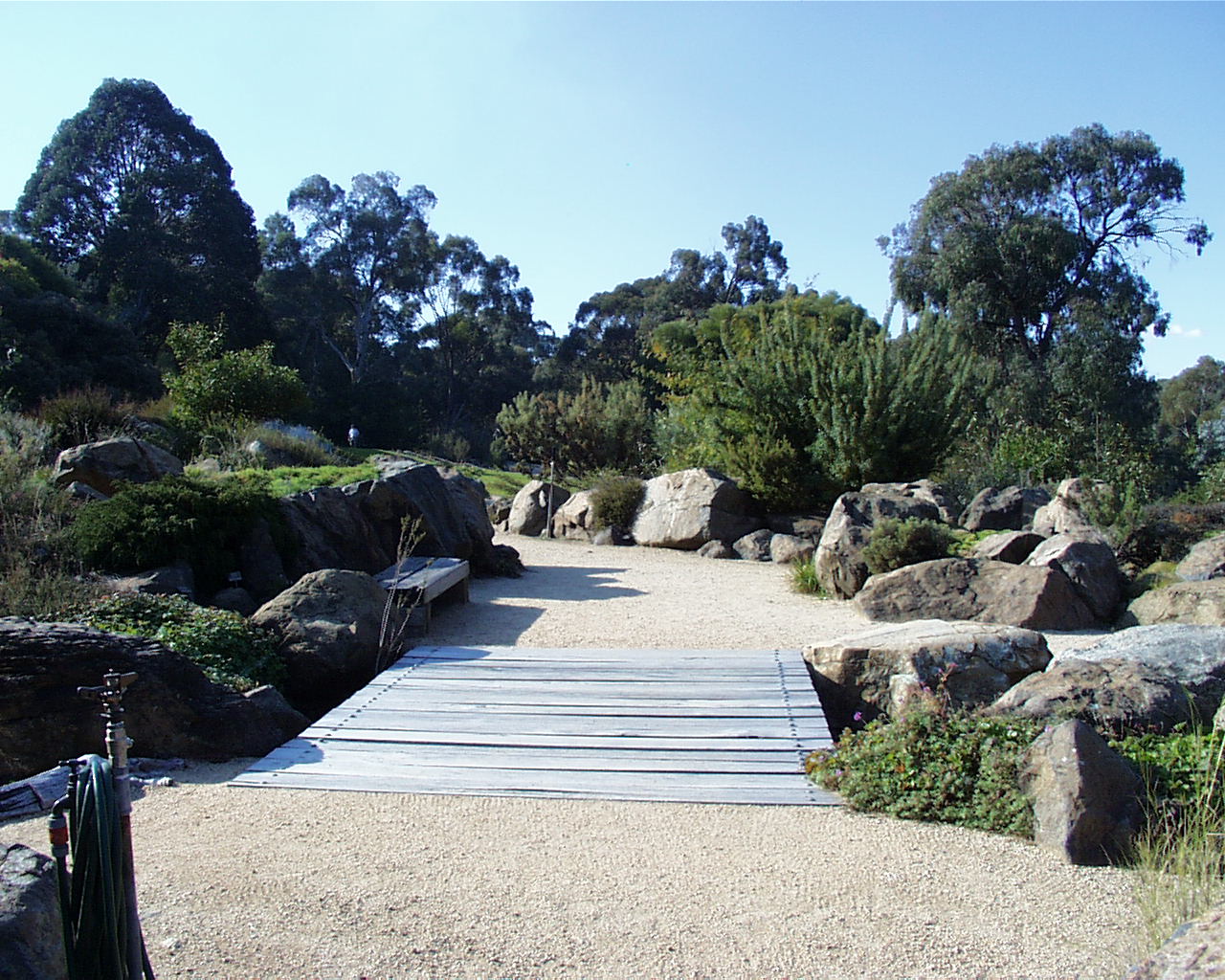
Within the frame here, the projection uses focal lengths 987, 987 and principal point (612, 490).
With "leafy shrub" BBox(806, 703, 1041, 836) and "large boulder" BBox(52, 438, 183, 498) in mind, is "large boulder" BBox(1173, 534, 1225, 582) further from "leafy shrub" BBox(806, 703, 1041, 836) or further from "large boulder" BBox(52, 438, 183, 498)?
"large boulder" BBox(52, 438, 183, 498)

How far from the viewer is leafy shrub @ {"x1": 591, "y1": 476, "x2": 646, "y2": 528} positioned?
49.5 ft

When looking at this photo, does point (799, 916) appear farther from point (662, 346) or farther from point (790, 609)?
point (662, 346)

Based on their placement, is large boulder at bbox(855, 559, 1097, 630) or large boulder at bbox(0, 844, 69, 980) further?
large boulder at bbox(855, 559, 1097, 630)

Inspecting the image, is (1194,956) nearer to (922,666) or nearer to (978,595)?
(922,666)

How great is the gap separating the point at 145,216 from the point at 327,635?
32.1 metres

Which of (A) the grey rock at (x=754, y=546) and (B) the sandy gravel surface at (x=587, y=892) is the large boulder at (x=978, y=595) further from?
(A) the grey rock at (x=754, y=546)

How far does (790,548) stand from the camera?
1284 centimetres

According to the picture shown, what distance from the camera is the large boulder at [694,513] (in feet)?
46.0

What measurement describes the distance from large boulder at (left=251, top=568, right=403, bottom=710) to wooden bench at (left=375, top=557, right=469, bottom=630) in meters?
0.62

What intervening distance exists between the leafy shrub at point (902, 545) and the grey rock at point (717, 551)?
12.7 ft

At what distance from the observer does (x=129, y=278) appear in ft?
106

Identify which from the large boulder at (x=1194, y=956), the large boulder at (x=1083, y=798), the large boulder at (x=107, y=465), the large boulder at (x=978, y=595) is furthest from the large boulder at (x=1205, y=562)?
the large boulder at (x=107, y=465)

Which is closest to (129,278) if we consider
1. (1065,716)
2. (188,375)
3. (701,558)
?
(188,375)

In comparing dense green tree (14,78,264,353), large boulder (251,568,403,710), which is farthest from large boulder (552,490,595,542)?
dense green tree (14,78,264,353)
